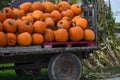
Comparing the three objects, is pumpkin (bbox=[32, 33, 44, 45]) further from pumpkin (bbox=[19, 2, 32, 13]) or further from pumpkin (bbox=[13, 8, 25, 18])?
pumpkin (bbox=[19, 2, 32, 13])

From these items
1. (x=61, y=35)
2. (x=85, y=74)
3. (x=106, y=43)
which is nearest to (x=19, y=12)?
(x=61, y=35)

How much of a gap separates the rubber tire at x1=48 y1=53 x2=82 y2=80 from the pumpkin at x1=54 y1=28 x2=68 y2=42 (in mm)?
422

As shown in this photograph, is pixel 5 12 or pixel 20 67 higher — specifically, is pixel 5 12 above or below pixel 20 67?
above

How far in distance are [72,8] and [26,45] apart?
205 cm

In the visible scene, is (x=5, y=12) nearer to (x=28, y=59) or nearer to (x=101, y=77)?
(x=28, y=59)

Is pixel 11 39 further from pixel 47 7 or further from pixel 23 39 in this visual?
pixel 47 7

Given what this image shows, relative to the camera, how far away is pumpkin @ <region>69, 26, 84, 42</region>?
1045cm

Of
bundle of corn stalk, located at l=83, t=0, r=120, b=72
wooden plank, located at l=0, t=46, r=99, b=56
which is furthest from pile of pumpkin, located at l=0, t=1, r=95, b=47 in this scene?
bundle of corn stalk, located at l=83, t=0, r=120, b=72

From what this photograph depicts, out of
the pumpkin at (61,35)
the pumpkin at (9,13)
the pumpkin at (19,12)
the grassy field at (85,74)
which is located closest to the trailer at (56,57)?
the pumpkin at (61,35)

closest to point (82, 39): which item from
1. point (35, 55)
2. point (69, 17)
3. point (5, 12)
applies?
point (69, 17)

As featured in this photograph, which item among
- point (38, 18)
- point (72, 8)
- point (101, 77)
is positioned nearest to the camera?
point (38, 18)

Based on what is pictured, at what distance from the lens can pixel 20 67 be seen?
10.4 m

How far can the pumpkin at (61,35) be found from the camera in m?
10.2

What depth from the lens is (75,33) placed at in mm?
10422
